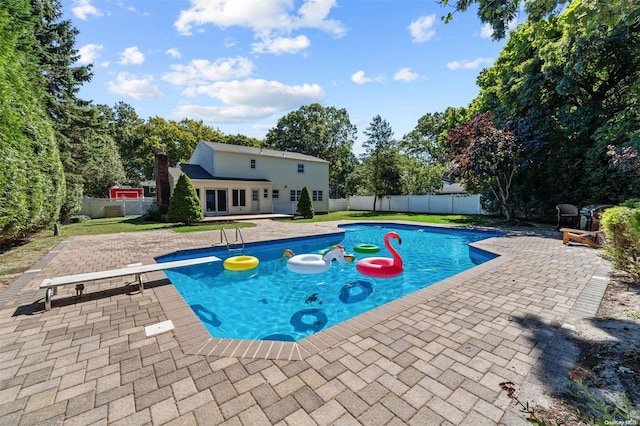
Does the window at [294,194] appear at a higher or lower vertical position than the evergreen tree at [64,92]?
lower

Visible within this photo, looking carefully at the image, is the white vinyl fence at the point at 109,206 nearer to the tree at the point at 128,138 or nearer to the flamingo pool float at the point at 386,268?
the tree at the point at 128,138

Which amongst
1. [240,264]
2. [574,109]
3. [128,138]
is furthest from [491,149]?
[128,138]

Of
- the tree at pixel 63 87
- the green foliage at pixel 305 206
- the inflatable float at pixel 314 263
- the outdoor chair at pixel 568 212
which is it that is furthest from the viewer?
the green foliage at pixel 305 206

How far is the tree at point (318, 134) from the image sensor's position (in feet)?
128

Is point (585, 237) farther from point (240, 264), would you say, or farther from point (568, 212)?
point (240, 264)

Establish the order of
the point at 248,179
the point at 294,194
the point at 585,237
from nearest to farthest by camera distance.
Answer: the point at 585,237 → the point at 248,179 → the point at 294,194

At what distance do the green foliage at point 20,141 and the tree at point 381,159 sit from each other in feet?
77.5

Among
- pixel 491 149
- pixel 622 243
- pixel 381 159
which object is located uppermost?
pixel 381 159

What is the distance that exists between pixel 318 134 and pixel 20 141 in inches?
1326

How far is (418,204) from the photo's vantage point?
26.5m

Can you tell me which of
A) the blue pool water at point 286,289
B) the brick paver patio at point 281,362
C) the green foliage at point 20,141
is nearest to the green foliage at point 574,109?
the blue pool water at point 286,289

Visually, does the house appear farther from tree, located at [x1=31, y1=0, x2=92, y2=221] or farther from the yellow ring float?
the yellow ring float

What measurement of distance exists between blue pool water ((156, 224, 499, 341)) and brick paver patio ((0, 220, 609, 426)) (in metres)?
1.36

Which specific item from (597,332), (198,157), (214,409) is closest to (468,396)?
(214,409)
